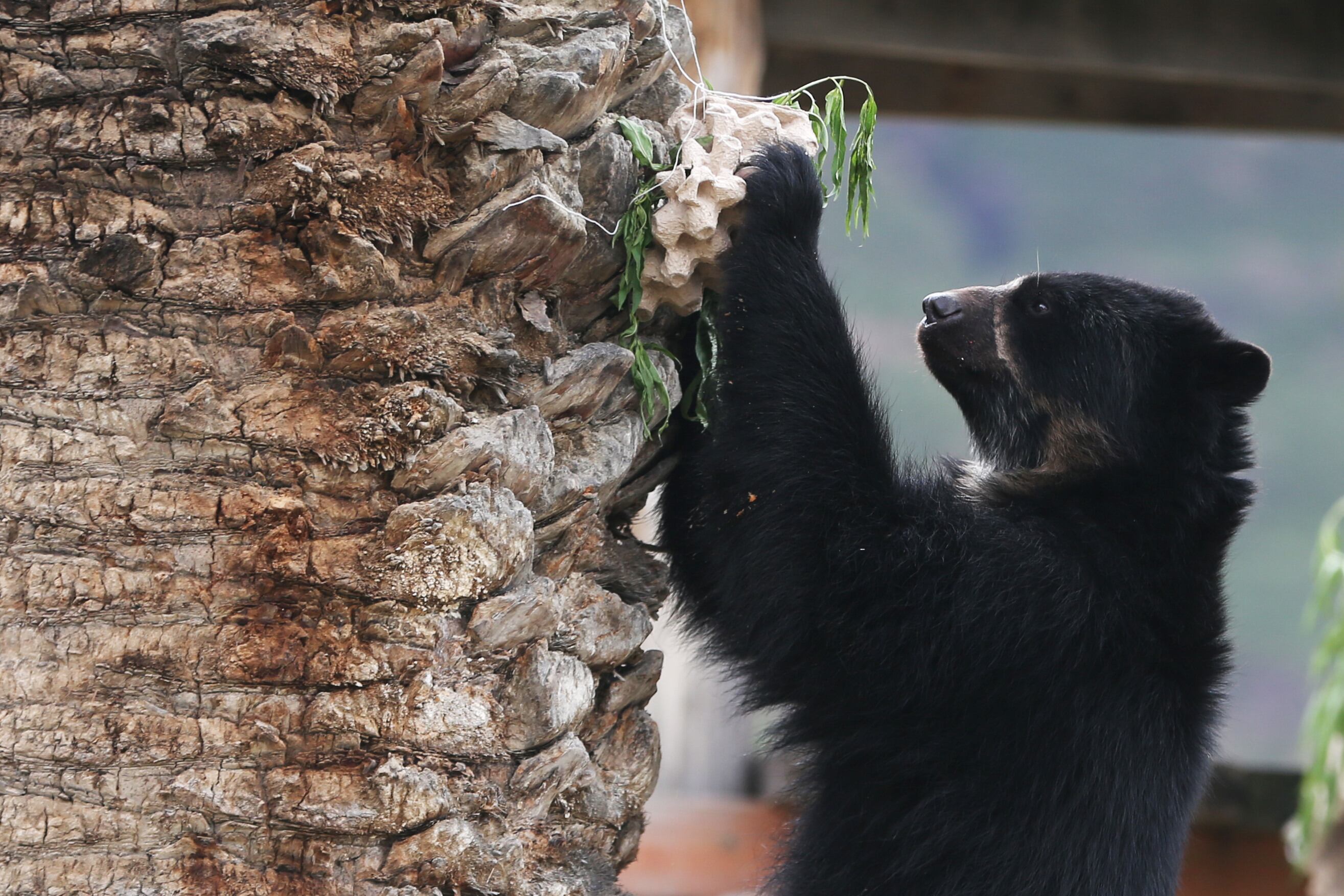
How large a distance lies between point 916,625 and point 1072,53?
4592mm

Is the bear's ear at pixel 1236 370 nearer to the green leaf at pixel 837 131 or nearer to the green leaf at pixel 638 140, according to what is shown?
the green leaf at pixel 837 131

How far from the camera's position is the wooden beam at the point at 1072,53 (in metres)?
6.16

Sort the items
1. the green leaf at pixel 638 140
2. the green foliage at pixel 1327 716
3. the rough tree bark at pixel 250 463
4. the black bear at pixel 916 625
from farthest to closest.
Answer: the green foliage at pixel 1327 716
the black bear at pixel 916 625
the green leaf at pixel 638 140
the rough tree bark at pixel 250 463

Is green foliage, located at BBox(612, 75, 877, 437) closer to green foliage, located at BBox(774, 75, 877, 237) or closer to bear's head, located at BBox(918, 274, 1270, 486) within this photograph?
green foliage, located at BBox(774, 75, 877, 237)

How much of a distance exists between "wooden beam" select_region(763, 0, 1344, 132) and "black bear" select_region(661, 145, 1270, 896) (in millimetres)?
3916

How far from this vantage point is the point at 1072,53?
246 inches

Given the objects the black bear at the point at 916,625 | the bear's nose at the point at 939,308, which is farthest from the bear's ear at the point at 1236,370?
the bear's nose at the point at 939,308

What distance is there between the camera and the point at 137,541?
182 centimetres

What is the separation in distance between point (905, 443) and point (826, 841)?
89 centimetres

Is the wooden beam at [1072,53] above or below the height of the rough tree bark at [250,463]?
above

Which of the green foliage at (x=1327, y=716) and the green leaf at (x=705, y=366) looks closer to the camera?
the green leaf at (x=705, y=366)

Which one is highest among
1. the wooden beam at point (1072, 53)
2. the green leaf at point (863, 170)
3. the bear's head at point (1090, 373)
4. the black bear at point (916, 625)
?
the wooden beam at point (1072, 53)

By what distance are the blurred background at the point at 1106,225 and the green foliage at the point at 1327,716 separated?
3.03 ft

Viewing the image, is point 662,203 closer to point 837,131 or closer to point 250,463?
point 837,131
